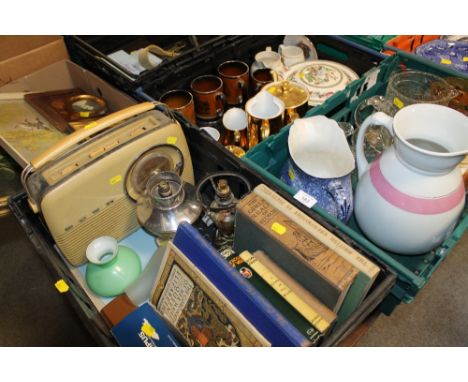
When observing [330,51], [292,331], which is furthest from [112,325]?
[330,51]

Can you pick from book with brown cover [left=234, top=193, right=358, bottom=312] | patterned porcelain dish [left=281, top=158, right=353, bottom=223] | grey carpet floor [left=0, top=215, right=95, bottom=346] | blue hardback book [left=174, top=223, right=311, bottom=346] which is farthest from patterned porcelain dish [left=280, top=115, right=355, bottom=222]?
grey carpet floor [left=0, top=215, right=95, bottom=346]

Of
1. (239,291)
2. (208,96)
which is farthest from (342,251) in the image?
(208,96)

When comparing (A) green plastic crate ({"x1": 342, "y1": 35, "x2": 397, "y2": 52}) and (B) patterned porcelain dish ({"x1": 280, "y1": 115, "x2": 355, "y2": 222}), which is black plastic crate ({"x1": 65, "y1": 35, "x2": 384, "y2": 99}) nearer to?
(A) green plastic crate ({"x1": 342, "y1": 35, "x2": 397, "y2": 52})

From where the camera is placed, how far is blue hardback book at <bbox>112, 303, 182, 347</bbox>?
70cm

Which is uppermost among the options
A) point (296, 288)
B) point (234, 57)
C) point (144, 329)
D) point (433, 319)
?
point (234, 57)

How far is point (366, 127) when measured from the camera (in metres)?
0.71

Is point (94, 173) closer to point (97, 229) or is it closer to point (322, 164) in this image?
point (97, 229)

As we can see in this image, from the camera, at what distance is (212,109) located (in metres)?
1.08

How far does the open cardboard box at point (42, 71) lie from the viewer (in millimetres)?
1188

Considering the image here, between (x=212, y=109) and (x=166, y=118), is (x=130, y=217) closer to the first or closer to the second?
(x=166, y=118)

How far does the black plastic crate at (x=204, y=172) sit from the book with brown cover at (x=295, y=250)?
4 centimetres

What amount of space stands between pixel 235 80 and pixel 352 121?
0.35 metres

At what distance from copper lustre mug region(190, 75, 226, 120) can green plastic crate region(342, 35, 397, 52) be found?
48cm

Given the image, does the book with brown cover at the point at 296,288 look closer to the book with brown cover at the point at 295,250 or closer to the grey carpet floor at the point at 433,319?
the book with brown cover at the point at 295,250
